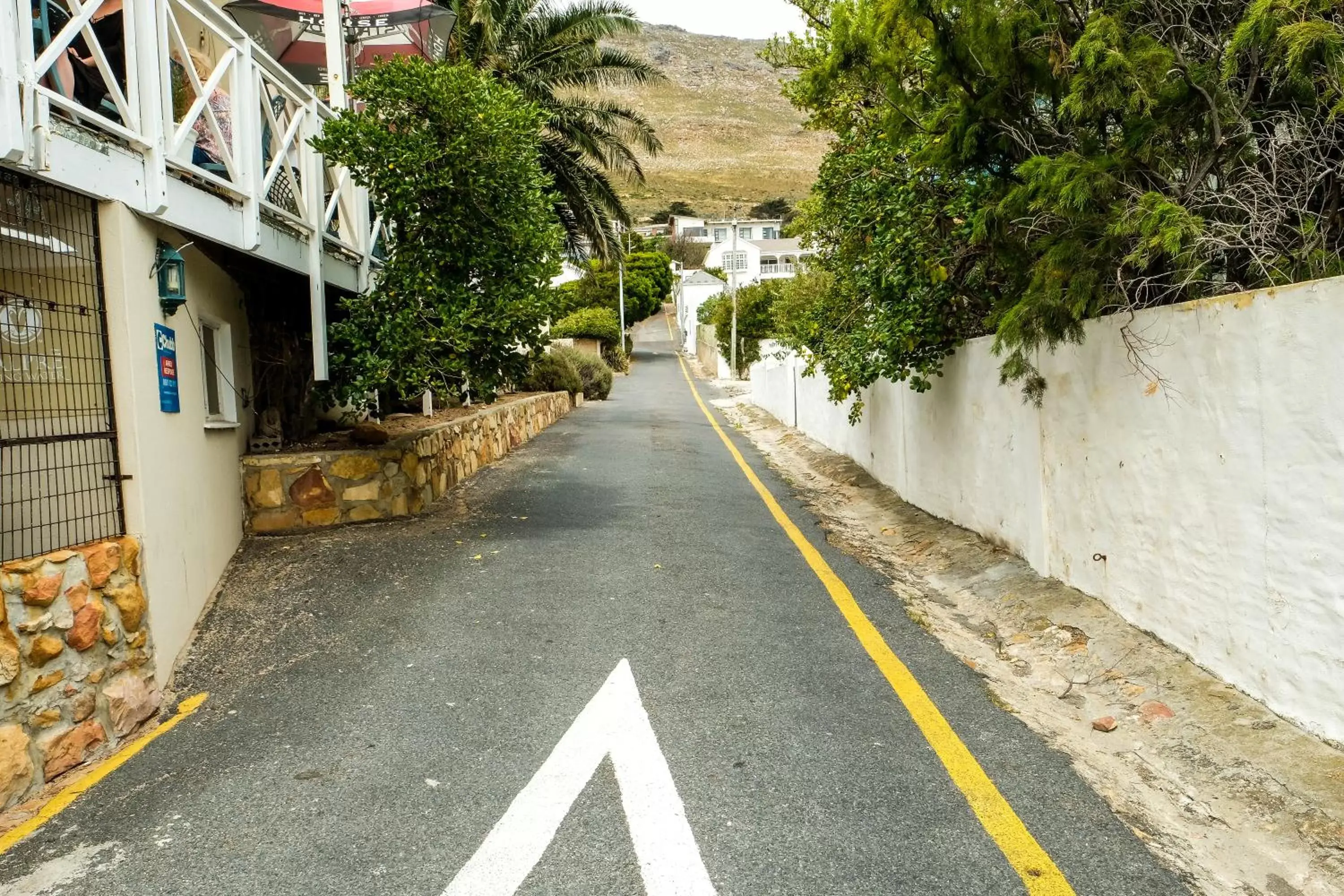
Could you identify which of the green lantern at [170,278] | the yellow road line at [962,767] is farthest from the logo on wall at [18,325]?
the yellow road line at [962,767]

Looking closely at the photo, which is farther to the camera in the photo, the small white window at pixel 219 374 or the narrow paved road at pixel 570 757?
the small white window at pixel 219 374

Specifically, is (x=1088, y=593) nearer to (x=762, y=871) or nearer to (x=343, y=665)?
(x=762, y=871)

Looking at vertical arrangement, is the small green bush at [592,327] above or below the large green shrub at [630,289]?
below

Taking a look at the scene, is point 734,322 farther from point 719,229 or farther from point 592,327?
point 719,229

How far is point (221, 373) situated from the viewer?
7344 mm

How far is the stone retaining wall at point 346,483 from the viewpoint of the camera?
800cm

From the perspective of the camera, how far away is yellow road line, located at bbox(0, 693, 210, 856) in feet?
11.8

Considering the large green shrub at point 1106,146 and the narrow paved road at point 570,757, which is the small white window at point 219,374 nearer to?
the narrow paved road at point 570,757

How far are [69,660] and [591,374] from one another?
26493 mm

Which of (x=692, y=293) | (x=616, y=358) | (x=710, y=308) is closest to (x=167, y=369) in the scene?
(x=616, y=358)

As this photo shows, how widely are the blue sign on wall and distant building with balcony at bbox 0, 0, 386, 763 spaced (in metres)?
0.02

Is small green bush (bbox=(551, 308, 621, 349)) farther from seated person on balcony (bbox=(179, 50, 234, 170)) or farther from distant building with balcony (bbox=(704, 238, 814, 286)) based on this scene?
seated person on balcony (bbox=(179, 50, 234, 170))

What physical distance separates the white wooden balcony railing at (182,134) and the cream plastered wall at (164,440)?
0.94ft

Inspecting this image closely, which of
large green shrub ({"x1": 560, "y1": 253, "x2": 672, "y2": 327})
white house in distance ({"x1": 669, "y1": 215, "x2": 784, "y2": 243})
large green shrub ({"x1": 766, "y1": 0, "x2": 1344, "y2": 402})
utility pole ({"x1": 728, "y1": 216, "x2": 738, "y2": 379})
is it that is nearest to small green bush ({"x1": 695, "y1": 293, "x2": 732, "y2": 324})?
utility pole ({"x1": 728, "y1": 216, "x2": 738, "y2": 379})
